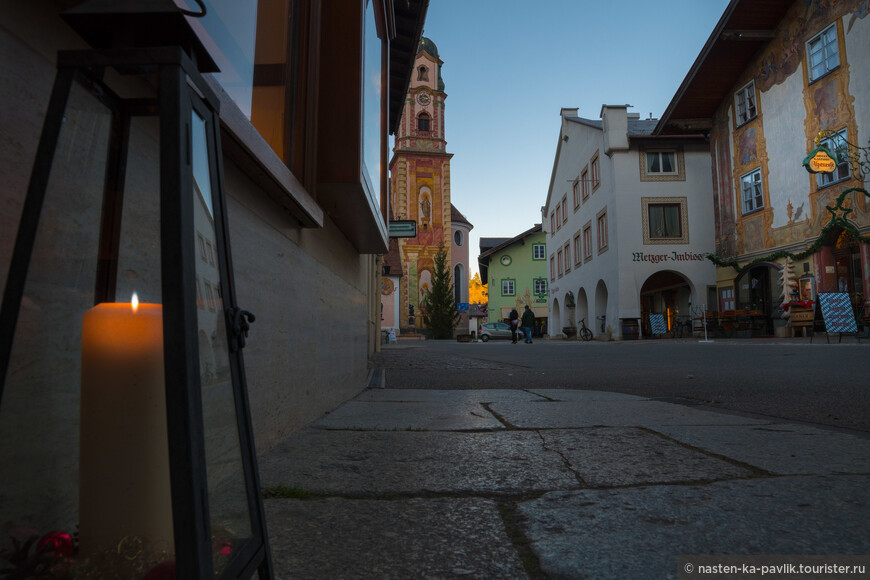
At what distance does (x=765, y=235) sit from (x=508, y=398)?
16.1 metres

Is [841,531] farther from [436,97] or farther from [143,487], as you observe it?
[436,97]

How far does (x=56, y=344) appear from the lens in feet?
2.22

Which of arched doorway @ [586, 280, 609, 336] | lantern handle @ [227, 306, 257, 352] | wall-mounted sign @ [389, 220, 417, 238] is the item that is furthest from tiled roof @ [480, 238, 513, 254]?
lantern handle @ [227, 306, 257, 352]

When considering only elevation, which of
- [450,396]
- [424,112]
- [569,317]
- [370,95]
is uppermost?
[424,112]

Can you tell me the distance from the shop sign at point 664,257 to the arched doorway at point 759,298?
229cm

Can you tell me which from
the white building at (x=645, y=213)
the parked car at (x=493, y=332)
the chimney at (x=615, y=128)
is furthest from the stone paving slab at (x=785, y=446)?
the parked car at (x=493, y=332)

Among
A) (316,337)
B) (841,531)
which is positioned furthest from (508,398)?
(841,531)

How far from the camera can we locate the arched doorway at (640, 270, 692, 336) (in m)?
22.1

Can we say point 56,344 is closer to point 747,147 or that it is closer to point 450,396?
point 450,396

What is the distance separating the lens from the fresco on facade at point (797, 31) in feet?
43.7

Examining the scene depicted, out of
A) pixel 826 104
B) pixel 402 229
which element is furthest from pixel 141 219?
pixel 826 104

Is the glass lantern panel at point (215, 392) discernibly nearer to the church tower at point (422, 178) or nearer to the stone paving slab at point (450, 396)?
the stone paving slab at point (450, 396)

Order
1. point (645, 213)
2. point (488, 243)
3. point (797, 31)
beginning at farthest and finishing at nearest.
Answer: point (488, 243) → point (645, 213) → point (797, 31)

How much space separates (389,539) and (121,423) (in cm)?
53
